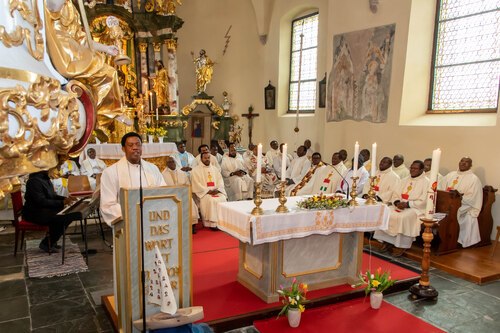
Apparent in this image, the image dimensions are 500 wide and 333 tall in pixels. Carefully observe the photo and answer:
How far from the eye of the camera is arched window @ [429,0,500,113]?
23.8 ft

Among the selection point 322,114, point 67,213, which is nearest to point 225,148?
point 322,114

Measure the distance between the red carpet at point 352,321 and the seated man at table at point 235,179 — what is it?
15.6 ft

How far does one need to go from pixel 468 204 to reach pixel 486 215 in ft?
1.11

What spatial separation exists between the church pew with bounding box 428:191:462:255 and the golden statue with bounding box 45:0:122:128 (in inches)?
228

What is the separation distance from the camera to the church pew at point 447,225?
5875 millimetres

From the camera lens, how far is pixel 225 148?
1246 centimetres

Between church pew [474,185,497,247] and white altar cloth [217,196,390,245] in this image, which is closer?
white altar cloth [217,196,390,245]

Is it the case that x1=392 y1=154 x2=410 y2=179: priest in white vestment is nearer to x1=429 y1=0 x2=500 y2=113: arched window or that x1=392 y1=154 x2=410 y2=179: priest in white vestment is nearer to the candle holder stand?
x1=429 y1=0 x2=500 y2=113: arched window

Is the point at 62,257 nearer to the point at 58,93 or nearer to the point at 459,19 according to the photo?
the point at 58,93

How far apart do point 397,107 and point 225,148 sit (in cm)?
574

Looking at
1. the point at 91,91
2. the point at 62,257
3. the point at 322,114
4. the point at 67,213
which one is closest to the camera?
the point at 91,91

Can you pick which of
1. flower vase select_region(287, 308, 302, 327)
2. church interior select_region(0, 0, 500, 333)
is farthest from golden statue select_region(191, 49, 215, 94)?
flower vase select_region(287, 308, 302, 327)

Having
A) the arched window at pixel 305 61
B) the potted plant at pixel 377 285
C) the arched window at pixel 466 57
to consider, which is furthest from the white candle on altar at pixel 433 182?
the arched window at pixel 305 61

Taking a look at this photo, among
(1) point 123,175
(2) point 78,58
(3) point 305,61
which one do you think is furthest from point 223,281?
(3) point 305,61
